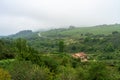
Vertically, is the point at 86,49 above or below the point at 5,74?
below

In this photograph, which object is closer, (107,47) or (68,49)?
(107,47)

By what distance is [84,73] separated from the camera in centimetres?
7775

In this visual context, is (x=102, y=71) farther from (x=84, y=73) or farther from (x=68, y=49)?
(x=68, y=49)

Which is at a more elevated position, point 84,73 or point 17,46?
point 17,46

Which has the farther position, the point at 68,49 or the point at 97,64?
the point at 68,49

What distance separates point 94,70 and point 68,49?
122 m

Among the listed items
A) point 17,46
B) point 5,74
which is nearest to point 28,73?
point 5,74

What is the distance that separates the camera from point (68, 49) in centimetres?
19888

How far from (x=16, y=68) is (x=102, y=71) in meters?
24.4

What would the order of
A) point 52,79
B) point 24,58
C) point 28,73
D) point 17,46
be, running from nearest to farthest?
1. point 28,73
2. point 52,79
3. point 24,58
4. point 17,46

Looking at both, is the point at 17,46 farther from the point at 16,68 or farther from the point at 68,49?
the point at 68,49

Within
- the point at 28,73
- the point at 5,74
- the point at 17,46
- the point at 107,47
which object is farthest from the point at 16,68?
the point at 107,47

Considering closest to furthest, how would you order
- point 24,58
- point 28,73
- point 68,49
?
1. point 28,73
2. point 24,58
3. point 68,49

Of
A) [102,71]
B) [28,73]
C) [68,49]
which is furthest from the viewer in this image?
[68,49]
